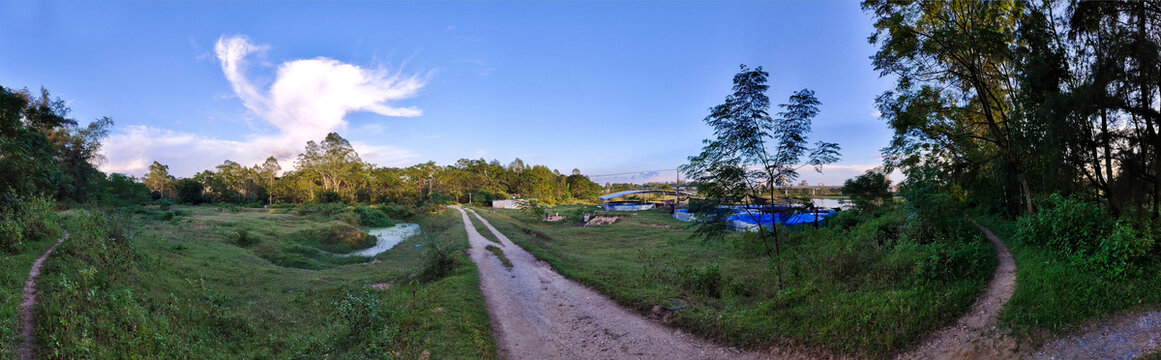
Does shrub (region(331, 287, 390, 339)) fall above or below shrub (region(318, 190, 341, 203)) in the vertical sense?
below

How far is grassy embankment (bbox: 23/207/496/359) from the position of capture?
5738 mm

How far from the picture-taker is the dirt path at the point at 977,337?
5077mm

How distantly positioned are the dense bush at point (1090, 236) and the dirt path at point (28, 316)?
1400cm

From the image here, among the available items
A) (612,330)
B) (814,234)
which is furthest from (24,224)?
(814,234)

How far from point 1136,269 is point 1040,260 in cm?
185

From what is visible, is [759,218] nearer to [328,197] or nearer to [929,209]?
[929,209]

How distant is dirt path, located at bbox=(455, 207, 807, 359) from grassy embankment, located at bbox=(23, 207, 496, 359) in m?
0.62

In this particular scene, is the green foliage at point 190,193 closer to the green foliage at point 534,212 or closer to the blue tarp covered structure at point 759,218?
the green foliage at point 534,212

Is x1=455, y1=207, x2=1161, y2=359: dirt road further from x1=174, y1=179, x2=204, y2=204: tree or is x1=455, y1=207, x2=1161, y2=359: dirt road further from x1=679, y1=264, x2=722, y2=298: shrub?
x1=174, y1=179, x2=204, y2=204: tree

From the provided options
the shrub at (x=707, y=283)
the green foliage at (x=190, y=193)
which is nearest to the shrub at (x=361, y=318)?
the shrub at (x=707, y=283)

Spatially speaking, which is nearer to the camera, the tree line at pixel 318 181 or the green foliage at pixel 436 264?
the green foliage at pixel 436 264

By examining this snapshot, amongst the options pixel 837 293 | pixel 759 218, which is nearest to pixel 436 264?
pixel 759 218

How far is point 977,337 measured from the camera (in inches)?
213

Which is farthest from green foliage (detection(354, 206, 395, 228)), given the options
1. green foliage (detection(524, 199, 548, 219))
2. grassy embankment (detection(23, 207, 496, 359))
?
grassy embankment (detection(23, 207, 496, 359))
